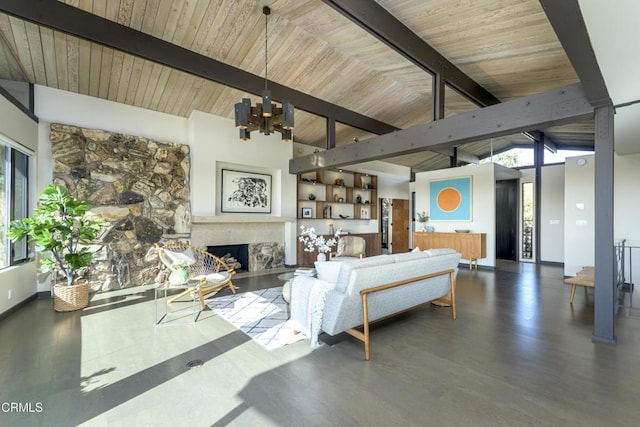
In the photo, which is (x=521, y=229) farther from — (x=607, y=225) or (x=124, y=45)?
(x=124, y=45)

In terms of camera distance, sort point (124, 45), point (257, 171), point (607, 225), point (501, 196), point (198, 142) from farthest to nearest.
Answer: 1. point (501, 196)
2. point (257, 171)
3. point (198, 142)
4. point (124, 45)
5. point (607, 225)

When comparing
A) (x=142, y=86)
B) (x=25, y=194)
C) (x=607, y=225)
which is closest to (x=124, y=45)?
(x=142, y=86)

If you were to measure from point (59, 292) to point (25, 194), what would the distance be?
1646 mm

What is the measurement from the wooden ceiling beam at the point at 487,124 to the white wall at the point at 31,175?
15.7 ft

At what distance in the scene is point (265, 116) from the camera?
146 inches

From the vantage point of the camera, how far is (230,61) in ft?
15.1

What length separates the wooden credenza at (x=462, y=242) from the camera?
7.15 meters

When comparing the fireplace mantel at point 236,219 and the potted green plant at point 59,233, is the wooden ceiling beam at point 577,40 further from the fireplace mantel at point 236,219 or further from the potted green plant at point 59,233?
the fireplace mantel at point 236,219

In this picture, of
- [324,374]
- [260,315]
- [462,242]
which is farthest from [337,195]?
[324,374]

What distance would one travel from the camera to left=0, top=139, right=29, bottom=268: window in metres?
3.84

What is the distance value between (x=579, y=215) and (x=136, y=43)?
8251 millimetres

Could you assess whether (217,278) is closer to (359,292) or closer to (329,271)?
(329,271)

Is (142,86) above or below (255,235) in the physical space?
above

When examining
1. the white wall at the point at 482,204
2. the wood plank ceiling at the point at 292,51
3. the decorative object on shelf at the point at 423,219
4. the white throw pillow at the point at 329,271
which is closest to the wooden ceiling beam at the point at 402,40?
the wood plank ceiling at the point at 292,51
